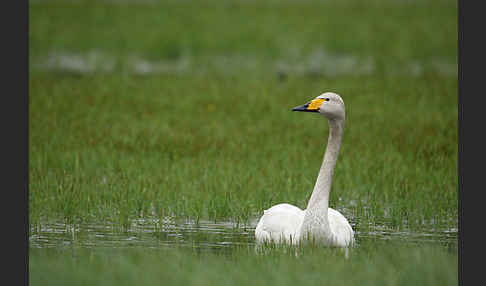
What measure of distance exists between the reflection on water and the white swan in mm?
352

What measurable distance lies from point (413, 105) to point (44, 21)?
16.5 m

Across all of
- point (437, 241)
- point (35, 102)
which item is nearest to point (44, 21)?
point (35, 102)

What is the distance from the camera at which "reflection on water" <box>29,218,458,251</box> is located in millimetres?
9086

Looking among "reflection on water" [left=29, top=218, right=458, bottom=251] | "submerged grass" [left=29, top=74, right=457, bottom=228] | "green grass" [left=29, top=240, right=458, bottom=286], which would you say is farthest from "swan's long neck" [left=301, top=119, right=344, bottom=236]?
"submerged grass" [left=29, top=74, right=457, bottom=228]

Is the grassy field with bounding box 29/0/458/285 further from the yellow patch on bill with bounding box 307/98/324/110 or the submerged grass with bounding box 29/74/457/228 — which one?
the yellow patch on bill with bounding box 307/98/324/110

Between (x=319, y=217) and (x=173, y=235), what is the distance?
187cm

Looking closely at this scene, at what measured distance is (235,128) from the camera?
52.9 ft

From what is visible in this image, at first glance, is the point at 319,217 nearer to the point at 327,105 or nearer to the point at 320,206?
the point at 320,206

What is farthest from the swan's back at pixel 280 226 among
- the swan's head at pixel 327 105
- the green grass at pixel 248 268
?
the swan's head at pixel 327 105

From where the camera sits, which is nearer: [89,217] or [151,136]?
[89,217]

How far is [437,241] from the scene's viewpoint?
945 cm

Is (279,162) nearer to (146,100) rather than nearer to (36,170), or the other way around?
(36,170)

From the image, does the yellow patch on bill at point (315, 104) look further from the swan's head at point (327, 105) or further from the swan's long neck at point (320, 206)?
the swan's long neck at point (320, 206)

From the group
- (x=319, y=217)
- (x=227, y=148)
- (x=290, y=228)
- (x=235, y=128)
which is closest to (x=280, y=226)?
(x=290, y=228)
